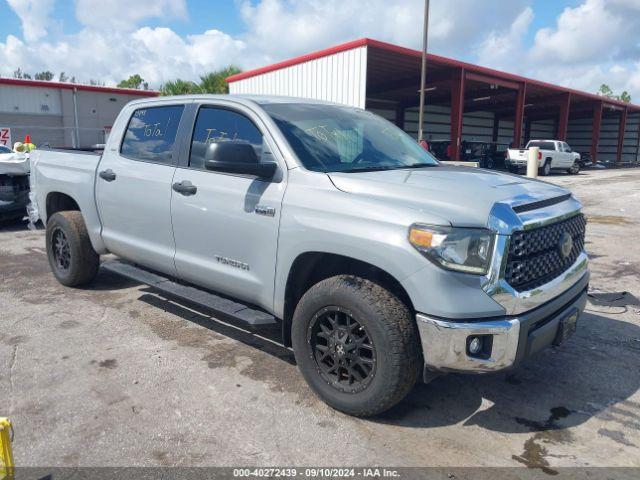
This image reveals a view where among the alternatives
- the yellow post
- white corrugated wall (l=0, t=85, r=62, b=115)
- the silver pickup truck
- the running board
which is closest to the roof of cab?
the silver pickup truck

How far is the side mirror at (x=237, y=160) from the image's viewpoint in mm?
3201

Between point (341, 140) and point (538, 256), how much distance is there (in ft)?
5.17

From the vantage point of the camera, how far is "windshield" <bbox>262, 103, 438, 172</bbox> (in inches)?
136

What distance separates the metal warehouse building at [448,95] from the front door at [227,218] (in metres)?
13.2

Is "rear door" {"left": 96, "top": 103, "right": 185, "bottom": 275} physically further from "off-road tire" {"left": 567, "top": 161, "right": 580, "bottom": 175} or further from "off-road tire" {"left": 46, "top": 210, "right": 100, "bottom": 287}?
"off-road tire" {"left": 567, "top": 161, "right": 580, "bottom": 175}

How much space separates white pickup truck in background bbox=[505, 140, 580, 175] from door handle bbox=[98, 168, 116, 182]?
23.6m

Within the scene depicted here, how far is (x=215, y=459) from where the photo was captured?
2682mm

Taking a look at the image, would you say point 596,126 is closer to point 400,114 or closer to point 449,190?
point 400,114

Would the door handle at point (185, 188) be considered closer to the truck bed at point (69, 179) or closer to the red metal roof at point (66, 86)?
the truck bed at point (69, 179)

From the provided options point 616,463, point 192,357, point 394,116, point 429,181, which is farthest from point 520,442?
point 394,116

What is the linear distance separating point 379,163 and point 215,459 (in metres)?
2.18

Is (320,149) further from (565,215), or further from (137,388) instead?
(137,388)

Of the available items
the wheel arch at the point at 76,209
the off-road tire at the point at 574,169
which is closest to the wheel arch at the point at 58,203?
the wheel arch at the point at 76,209

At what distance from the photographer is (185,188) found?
3875mm
